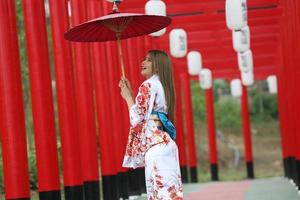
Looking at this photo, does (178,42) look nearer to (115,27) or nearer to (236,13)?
(236,13)

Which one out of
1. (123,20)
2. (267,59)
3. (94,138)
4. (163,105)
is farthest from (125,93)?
(267,59)

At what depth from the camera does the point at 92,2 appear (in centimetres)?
1035

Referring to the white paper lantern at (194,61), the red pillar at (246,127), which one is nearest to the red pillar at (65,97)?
the white paper lantern at (194,61)

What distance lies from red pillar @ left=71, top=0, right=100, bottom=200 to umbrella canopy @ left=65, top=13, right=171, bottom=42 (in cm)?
389

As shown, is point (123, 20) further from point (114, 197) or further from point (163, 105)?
point (114, 197)

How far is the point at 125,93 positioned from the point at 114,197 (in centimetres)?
591

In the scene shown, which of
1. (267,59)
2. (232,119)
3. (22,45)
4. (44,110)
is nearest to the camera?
(44,110)

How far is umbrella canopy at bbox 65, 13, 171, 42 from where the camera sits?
5117mm

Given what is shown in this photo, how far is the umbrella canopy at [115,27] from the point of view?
512 centimetres

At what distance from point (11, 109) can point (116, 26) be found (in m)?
2.10

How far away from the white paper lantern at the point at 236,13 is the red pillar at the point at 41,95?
144 inches

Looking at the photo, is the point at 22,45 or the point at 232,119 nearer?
the point at 22,45

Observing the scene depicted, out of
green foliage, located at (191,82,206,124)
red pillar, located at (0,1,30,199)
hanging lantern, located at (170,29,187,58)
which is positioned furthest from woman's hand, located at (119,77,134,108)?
green foliage, located at (191,82,206,124)

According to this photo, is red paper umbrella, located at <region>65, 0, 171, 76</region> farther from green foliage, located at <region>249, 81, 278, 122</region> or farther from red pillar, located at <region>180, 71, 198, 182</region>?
green foliage, located at <region>249, 81, 278, 122</region>
